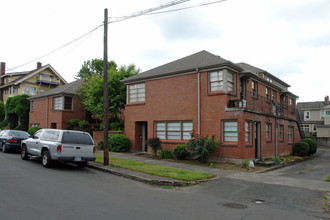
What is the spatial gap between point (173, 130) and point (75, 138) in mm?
7312

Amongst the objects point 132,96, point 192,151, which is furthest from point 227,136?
point 132,96

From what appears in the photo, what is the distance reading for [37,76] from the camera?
46.8 metres

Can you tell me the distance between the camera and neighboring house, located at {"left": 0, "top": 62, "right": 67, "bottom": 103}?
44.8m

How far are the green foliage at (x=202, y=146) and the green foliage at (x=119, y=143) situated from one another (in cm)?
611

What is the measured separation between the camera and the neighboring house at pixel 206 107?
15438 mm

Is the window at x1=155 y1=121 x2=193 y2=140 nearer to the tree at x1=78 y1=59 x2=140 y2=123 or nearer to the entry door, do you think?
the entry door

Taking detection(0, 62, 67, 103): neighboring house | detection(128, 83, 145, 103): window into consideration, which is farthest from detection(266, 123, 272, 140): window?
detection(0, 62, 67, 103): neighboring house

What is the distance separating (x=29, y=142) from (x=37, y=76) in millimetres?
36911

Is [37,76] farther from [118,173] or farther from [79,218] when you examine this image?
[79,218]

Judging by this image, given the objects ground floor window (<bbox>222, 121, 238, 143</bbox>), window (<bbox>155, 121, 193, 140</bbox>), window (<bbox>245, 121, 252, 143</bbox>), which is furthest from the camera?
window (<bbox>155, 121, 193, 140</bbox>)

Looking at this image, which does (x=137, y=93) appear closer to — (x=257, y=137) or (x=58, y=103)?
(x=257, y=137)

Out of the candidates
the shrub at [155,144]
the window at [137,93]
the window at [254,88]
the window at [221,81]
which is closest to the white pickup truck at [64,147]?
the shrub at [155,144]

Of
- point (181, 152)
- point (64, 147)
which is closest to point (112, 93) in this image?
point (181, 152)

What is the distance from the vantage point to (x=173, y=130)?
1792cm
